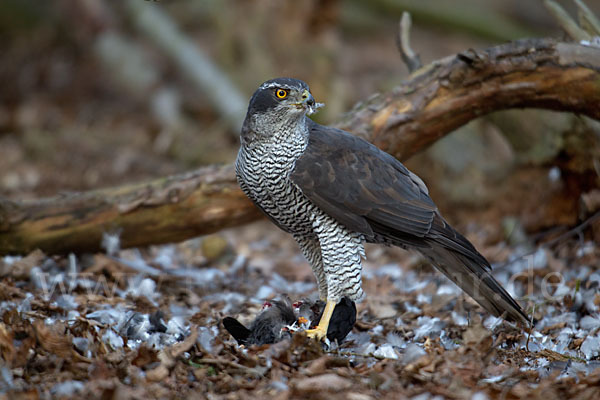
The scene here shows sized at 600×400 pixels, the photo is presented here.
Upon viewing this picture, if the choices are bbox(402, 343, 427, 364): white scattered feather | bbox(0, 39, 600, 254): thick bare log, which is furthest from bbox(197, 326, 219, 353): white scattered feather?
bbox(0, 39, 600, 254): thick bare log

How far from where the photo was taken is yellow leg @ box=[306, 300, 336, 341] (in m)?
3.75

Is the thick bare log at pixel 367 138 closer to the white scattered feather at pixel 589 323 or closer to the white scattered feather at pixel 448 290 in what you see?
the white scattered feather at pixel 448 290

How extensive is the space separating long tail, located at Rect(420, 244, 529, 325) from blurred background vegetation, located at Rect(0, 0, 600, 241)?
98.1 inches

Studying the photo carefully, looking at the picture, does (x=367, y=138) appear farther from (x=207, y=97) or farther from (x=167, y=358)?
(x=207, y=97)

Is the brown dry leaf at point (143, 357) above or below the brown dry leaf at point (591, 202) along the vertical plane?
below

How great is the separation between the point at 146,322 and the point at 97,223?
1.53 m

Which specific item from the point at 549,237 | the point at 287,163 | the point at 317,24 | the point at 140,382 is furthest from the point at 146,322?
the point at 317,24

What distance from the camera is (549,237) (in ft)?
20.5

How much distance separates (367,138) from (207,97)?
5.97 m

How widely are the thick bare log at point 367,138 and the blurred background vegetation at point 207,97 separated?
125 centimetres

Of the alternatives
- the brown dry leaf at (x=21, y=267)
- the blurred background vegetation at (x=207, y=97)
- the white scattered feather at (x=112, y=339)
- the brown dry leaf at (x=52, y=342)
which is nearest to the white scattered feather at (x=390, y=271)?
the blurred background vegetation at (x=207, y=97)

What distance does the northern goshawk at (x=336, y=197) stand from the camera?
149 inches

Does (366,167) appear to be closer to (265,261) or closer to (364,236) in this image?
(364,236)

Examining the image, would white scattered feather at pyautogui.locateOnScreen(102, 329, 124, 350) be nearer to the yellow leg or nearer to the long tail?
the yellow leg
